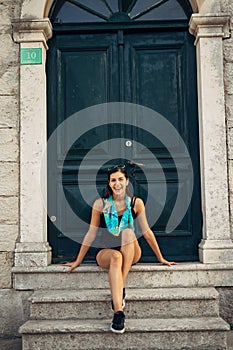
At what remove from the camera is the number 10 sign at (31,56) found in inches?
194

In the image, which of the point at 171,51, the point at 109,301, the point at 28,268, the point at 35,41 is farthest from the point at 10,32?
the point at 109,301

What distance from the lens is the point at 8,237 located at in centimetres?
480

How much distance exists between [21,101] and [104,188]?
4.18 feet

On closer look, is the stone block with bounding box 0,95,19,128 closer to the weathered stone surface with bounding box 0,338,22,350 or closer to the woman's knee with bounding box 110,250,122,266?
the woman's knee with bounding box 110,250,122,266

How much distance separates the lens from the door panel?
507 cm

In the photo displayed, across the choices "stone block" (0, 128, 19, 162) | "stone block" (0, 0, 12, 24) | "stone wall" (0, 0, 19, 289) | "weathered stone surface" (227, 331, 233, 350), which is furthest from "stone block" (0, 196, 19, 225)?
"weathered stone surface" (227, 331, 233, 350)

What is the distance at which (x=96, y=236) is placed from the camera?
4.98 metres

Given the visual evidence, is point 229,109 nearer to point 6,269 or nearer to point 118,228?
point 118,228

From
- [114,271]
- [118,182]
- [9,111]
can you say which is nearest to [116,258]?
[114,271]

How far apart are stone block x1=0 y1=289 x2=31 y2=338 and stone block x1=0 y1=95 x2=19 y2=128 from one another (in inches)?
67.3

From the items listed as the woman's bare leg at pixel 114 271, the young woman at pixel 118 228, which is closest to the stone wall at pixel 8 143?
the young woman at pixel 118 228

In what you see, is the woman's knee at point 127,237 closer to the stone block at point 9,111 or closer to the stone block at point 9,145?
the stone block at point 9,145

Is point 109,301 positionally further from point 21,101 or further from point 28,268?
point 21,101

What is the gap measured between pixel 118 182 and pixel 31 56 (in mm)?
1654
